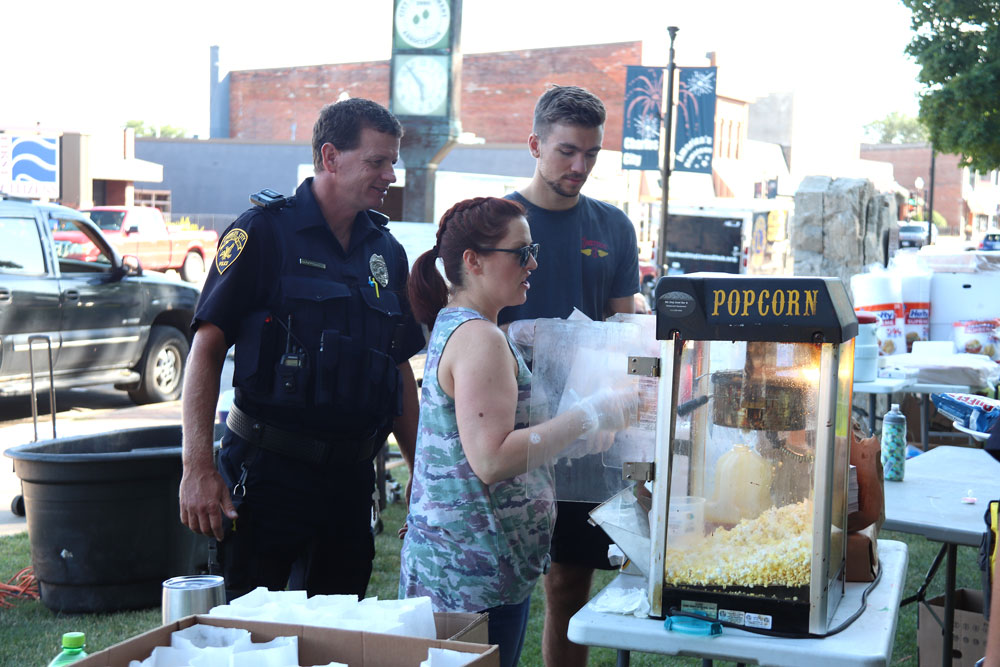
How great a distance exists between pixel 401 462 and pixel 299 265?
17.3 feet

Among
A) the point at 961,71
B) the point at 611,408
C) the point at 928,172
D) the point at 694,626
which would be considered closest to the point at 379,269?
the point at 611,408

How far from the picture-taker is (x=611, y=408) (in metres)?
2.32

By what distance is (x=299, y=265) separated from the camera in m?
3.12

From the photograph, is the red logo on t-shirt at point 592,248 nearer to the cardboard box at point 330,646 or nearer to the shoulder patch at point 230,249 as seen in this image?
the shoulder patch at point 230,249

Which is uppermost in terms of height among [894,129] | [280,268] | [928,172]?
[894,129]

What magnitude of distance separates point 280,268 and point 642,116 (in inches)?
763

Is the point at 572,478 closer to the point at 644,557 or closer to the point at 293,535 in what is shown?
the point at 644,557

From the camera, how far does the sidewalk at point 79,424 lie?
7.79m

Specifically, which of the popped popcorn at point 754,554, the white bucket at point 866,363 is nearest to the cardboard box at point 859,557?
the popped popcorn at point 754,554

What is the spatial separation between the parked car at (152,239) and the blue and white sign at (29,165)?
5.09 metres

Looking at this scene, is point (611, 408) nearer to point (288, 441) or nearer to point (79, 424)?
point (288, 441)

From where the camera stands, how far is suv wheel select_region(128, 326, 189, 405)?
10727 millimetres

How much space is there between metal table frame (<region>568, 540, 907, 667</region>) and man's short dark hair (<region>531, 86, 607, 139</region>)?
5.56ft

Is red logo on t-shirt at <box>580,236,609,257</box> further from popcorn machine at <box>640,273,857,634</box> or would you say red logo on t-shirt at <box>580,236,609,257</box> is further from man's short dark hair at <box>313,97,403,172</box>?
popcorn machine at <box>640,273,857,634</box>
